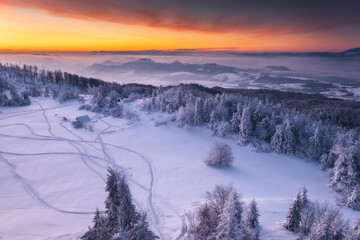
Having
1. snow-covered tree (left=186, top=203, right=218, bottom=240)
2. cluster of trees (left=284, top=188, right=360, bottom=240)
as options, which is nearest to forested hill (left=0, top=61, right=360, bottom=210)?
cluster of trees (left=284, top=188, right=360, bottom=240)

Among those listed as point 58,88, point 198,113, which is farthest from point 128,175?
point 58,88

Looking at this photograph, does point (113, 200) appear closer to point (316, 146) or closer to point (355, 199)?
point (355, 199)

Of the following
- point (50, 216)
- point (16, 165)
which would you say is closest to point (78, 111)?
point (16, 165)

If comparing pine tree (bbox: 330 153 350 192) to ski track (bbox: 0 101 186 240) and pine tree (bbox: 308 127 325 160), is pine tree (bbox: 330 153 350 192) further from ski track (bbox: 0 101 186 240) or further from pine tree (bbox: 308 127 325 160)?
ski track (bbox: 0 101 186 240)

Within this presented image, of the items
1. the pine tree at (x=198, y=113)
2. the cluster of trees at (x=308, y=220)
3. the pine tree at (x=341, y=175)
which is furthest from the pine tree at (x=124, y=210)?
the pine tree at (x=198, y=113)

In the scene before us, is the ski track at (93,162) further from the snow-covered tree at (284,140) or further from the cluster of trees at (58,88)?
the snow-covered tree at (284,140)
